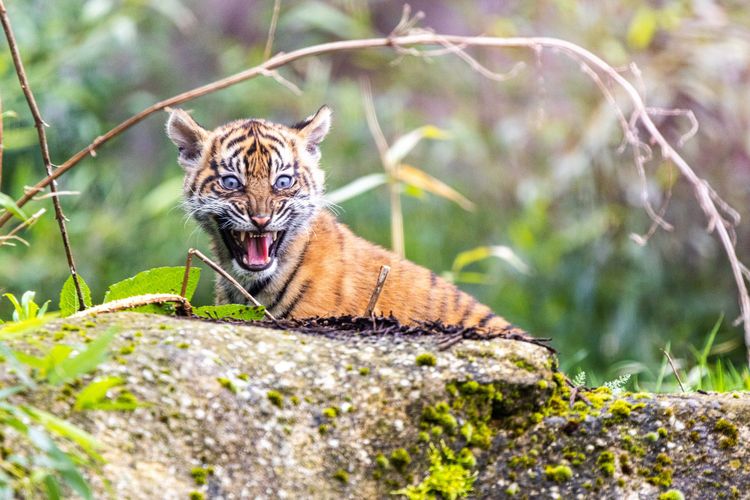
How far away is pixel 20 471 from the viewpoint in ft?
6.75

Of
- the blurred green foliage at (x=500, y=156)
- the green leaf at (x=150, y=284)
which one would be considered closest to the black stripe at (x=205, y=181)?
the green leaf at (x=150, y=284)

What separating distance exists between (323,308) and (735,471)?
7.17ft

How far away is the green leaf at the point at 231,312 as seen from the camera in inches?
123

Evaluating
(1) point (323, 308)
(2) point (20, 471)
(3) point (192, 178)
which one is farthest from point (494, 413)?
(3) point (192, 178)

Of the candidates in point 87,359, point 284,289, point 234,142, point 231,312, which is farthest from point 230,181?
point 87,359

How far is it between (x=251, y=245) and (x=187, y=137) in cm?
72

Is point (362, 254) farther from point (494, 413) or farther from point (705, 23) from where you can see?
point (705, 23)

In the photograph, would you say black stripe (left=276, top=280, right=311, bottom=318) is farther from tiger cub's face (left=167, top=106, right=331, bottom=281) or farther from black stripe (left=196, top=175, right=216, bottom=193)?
black stripe (left=196, top=175, right=216, bottom=193)

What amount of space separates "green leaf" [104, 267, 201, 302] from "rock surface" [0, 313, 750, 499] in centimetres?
39

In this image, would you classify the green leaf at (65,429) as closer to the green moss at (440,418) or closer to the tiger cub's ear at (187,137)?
the green moss at (440,418)

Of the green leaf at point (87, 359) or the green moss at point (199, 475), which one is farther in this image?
the green moss at point (199, 475)

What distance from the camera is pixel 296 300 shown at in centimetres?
448

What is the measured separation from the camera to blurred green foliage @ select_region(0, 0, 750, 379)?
330 inches

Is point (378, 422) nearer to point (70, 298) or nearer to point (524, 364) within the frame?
point (524, 364)
